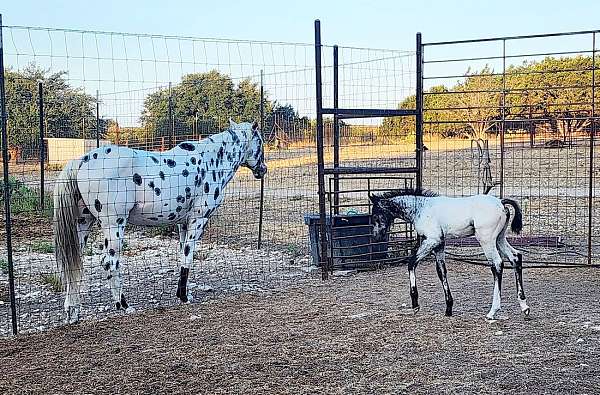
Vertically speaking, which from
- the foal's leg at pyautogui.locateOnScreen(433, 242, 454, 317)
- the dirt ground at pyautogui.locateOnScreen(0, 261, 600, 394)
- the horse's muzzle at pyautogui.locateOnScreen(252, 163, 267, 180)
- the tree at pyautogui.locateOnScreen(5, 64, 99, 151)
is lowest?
the dirt ground at pyautogui.locateOnScreen(0, 261, 600, 394)

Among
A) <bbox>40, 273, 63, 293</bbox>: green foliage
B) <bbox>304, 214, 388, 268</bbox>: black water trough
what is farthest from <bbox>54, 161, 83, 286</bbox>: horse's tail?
<bbox>304, 214, 388, 268</bbox>: black water trough

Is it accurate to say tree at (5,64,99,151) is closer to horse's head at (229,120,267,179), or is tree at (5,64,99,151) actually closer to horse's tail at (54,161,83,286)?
horse's head at (229,120,267,179)

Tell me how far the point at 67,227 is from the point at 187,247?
1.30m

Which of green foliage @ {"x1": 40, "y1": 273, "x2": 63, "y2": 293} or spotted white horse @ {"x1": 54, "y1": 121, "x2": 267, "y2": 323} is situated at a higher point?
spotted white horse @ {"x1": 54, "y1": 121, "x2": 267, "y2": 323}

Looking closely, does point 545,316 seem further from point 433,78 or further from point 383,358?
point 433,78

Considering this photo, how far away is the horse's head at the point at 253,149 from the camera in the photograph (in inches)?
314

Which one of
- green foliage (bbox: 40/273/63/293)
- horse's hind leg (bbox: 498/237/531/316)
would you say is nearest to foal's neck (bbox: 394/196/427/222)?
horse's hind leg (bbox: 498/237/531/316)

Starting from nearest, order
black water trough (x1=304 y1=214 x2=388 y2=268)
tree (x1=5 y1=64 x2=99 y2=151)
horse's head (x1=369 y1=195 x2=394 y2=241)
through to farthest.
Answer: horse's head (x1=369 y1=195 x2=394 y2=241), black water trough (x1=304 y1=214 x2=388 y2=268), tree (x1=5 y1=64 x2=99 y2=151)

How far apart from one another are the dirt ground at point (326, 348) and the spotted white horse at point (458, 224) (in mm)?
329

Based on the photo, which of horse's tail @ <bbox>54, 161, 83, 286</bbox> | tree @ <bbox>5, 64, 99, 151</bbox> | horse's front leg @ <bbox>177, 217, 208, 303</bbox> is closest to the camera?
horse's tail @ <bbox>54, 161, 83, 286</bbox>

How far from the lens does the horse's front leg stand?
6980mm

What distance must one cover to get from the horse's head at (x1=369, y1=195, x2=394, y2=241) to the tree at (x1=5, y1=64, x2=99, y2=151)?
19.1ft

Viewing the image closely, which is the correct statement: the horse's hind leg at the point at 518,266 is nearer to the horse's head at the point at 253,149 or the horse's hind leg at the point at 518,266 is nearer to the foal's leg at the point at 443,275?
the foal's leg at the point at 443,275

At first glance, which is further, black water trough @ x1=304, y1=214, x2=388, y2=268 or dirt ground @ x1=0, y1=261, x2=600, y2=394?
black water trough @ x1=304, y1=214, x2=388, y2=268
